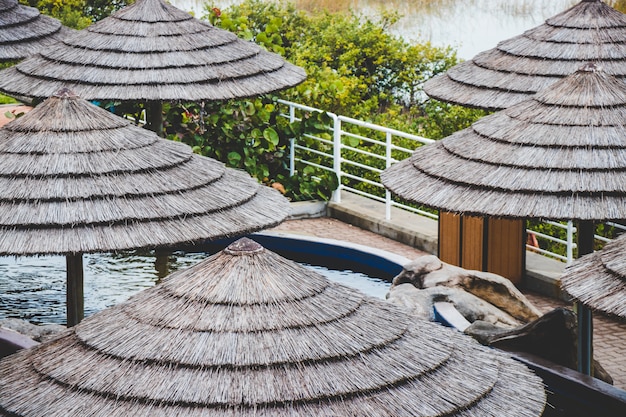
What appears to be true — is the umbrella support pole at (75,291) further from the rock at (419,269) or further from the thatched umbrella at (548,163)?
the rock at (419,269)

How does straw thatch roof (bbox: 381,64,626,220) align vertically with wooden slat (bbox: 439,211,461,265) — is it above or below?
above

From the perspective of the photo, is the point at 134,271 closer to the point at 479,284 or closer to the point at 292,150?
the point at 292,150

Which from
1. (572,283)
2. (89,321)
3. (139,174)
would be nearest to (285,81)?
(139,174)

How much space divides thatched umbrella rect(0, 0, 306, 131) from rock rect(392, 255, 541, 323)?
2562mm

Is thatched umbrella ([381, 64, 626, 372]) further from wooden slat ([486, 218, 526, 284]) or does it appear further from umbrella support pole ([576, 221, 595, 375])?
wooden slat ([486, 218, 526, 284])

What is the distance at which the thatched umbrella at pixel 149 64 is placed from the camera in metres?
9.71

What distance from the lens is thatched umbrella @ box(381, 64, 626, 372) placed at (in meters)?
6.43

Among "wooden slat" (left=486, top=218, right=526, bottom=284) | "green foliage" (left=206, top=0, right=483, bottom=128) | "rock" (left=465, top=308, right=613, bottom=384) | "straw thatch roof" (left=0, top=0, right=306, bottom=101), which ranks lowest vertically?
"wooden slat" (left=486, top=218, right=526, bottom=284)

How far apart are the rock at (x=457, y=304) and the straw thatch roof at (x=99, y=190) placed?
149 centimetres

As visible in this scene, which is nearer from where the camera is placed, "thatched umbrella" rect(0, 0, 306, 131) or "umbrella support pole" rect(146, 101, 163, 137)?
"thatched umbrella" rect(0, 0, 306, 131)

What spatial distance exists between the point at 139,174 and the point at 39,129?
66cm

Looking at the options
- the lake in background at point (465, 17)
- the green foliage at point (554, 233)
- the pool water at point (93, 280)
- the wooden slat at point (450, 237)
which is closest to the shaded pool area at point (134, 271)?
the pool water at point (93, 280)

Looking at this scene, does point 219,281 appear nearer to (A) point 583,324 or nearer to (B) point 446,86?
(A) point 583,324

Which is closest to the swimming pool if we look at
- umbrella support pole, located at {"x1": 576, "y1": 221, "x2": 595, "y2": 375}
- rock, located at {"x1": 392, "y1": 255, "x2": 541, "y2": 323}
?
rock, located at {"x1": 392, "y1": 255, "x2": 541, "y2": 323}
